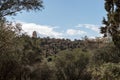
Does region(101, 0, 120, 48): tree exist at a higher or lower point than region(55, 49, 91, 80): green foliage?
higher

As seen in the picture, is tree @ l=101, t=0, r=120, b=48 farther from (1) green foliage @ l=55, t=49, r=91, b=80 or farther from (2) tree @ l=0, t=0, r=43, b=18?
(1) green foliage @ l=55, t=49, r=91, b=80

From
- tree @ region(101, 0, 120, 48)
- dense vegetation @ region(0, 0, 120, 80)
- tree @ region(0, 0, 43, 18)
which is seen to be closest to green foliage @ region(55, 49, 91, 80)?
Answer: dense vegetation @ region(0, 0, 120, 80)

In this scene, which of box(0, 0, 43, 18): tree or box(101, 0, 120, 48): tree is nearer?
box(0, 0, 43, 18): tree

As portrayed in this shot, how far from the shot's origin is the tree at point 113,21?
27.5 meters

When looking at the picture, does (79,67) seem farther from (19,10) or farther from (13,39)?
(19,10)

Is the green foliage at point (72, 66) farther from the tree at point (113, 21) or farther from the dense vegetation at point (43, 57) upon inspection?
the tree at point (113, 21)

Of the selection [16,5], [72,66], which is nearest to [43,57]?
[72,66]

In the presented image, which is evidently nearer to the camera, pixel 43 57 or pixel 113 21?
pixel 113 21

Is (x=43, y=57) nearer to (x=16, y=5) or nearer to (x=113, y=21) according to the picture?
(x=113, y=21)

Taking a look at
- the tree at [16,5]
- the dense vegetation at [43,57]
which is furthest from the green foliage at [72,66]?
the tree at [16,5]

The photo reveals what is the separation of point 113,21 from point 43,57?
3805 centimetres

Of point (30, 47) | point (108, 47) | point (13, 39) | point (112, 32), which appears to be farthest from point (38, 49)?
point (13, 39)

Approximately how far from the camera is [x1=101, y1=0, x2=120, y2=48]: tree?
2753 cm

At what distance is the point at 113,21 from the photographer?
27875 mm
